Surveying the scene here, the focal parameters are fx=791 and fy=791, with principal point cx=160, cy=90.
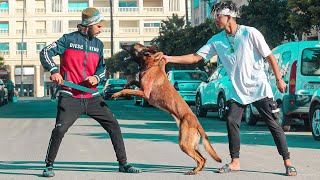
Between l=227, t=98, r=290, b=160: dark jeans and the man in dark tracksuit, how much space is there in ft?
4.39

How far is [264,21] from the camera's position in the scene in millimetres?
31984

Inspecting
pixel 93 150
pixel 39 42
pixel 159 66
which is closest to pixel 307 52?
pixel 93 150

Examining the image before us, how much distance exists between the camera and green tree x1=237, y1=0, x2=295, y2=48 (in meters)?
31.8

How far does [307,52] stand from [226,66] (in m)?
7.30

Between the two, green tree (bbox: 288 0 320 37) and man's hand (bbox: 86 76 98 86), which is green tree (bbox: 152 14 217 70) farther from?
man's hand (bbox: 86 76 98 86)

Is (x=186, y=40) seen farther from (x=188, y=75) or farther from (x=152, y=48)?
(x=152, y=48)

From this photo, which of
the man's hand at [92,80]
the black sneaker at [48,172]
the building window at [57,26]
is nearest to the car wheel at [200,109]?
the man's hand at [92,80]

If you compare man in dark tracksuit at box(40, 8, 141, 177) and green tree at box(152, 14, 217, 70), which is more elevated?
green tree at box(152, 14, 217, 70)

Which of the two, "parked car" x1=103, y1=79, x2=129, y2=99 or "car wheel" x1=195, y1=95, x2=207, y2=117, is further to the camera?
"parked car" x1=103, y1=79, x2=129, y2=99

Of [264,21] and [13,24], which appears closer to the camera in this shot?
[264,21]

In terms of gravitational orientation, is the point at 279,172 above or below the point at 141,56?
below

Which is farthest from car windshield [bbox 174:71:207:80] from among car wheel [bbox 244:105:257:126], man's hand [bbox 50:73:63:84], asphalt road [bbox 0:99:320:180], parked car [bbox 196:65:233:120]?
man's hand [bbox 50:73:63:84]

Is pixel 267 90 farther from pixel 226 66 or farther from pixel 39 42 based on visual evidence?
pixel 39 42

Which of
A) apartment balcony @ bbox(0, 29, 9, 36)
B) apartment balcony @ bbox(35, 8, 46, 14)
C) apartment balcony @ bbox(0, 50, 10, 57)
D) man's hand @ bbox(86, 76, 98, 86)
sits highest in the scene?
apartment balcony @ bbox(35, 8, 46, 14)
